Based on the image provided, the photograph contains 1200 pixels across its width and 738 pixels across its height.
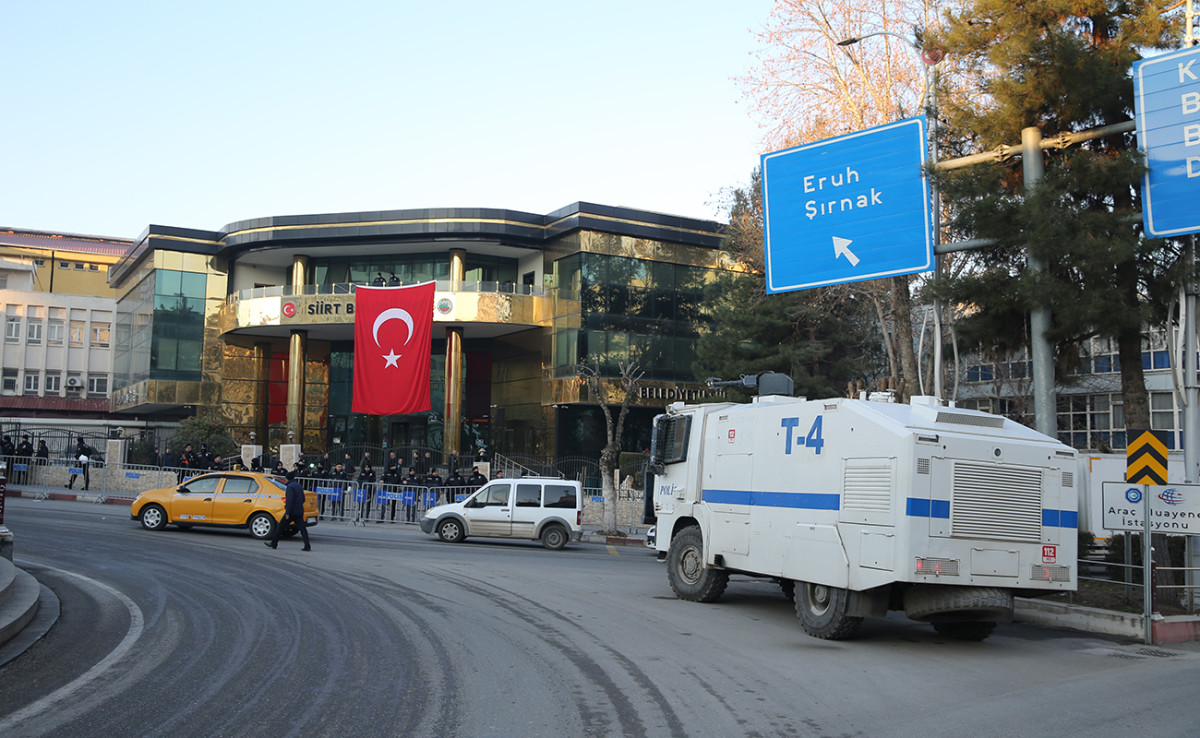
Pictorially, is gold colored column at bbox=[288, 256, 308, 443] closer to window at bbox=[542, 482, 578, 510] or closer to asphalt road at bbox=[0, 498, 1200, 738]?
window at bbox=[542, 482, 578, 510]

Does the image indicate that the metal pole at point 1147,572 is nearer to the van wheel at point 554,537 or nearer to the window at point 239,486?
the van wheel at point 554,537

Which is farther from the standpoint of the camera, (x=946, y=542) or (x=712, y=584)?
(x=712, y=584)

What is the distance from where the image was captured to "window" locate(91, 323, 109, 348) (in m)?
78.8

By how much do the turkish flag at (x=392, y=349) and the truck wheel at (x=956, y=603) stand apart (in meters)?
30.7

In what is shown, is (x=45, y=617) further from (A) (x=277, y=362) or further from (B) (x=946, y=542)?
(A) (x=277, y=362)

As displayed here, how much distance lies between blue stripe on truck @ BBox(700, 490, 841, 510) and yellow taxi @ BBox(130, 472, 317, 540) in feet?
36.8

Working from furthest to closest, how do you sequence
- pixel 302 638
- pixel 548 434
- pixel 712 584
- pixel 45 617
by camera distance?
pixel 548 434 → pixel 712 584 → pixel 45 617 → pixel 302 638

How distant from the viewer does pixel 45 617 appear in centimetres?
1073

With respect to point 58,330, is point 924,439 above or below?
below

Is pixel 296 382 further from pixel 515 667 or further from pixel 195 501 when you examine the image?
pixel 515 667

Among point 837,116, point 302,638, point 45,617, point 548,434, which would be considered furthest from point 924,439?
point 548,434

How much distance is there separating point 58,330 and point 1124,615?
83140mm

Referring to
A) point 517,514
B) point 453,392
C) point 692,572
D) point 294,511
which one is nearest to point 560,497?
point 517,514

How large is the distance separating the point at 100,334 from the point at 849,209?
78.2 metres
